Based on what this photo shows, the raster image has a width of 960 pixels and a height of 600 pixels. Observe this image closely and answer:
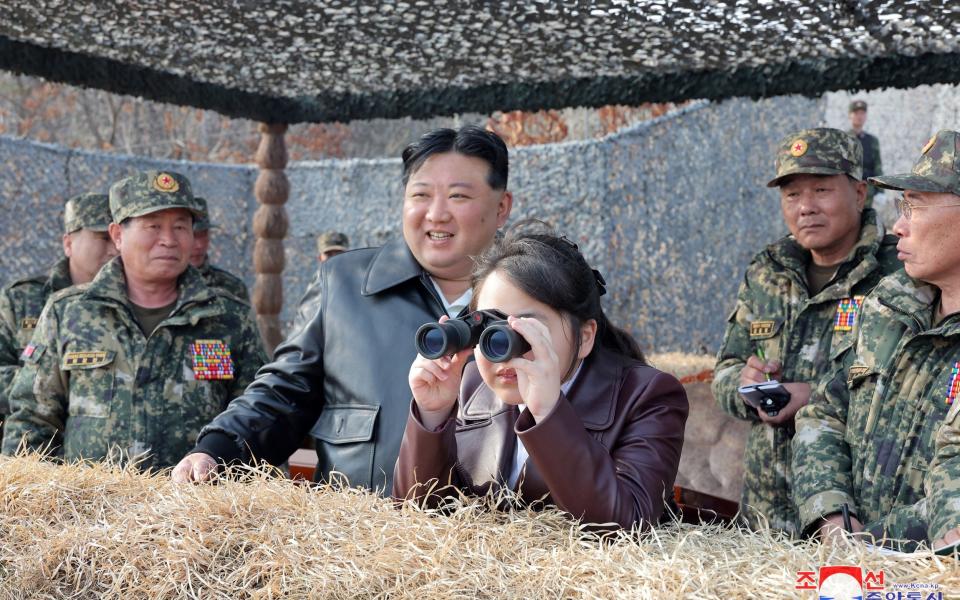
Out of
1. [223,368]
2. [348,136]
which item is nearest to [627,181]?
[223,368]

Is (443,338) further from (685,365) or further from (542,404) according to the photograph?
(685,365)

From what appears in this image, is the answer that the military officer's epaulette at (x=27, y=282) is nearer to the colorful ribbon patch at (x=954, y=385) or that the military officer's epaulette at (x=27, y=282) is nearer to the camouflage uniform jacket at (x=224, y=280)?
the camouflage uniform jacket at (x=224, y=280)

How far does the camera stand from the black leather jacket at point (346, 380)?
2438mm

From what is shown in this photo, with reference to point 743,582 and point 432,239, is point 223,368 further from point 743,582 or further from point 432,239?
point 743,582

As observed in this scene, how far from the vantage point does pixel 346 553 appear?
1601 millimetres

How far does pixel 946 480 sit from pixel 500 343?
3.24ft

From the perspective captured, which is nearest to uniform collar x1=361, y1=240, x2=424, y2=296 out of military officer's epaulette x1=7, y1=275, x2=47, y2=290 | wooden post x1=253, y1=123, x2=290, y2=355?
military officer's epaulette x1=7, y1=275, x2=47, y2=290

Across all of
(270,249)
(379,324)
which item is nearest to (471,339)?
(379,324)

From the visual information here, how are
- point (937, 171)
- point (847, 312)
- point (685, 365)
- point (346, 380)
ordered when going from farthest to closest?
point (685, 365)
point (847, 312)
point (346, 380)
point (937, 171)

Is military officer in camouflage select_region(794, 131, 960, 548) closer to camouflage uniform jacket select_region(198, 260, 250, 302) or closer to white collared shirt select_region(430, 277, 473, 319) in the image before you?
white collared shirt select_region(430, 277, 473, 319)

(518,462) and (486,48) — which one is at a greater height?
(486,48)

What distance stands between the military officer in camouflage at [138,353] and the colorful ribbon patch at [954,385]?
7.19 feet

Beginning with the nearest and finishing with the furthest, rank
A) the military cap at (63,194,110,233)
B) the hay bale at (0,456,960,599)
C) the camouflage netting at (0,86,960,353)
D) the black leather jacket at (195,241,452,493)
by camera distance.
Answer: the hay bale at (0,456,960,599), the black leather jacket at (195,241,452,493), the military cap at (63,194,110,233), the camouflage netting at (0,86,960,353)

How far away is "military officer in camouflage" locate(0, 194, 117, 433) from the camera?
163 inches
